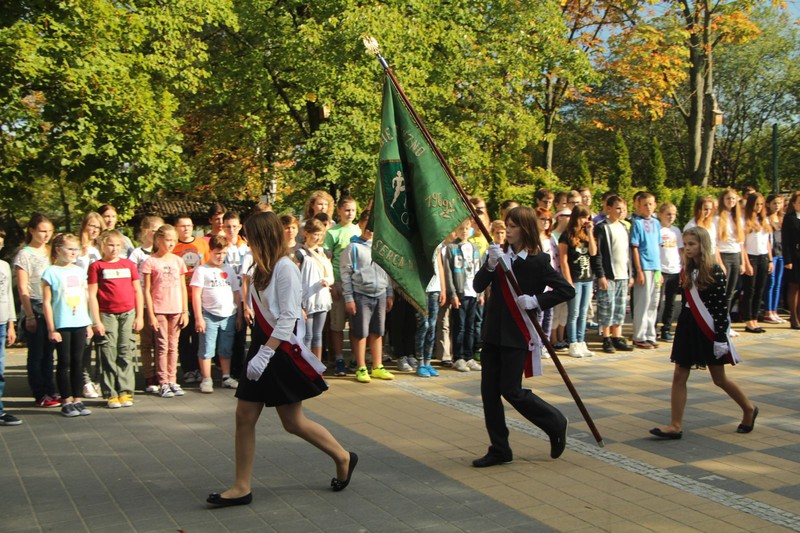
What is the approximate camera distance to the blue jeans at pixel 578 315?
11.3 meters

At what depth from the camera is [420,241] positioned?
6.47m

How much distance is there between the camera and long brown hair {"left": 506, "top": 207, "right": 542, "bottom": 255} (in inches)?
253

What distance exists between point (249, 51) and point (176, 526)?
19.7 meters

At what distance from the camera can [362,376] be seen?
32.4 feet

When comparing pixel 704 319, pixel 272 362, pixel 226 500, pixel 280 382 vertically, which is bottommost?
pixel 226 500

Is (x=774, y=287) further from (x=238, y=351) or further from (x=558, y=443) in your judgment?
(x=558, y=443)

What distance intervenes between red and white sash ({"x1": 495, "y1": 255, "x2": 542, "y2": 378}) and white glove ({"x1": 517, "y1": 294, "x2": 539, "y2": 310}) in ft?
0.19

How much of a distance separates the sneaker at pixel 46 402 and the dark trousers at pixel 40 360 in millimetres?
31

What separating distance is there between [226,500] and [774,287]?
1139cm

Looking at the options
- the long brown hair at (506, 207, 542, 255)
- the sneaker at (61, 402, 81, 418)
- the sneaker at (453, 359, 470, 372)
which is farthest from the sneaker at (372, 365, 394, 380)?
the long brown hair at (506, 207, 542, 255)

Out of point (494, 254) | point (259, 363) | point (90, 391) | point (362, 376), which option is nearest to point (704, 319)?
point (494, 254)

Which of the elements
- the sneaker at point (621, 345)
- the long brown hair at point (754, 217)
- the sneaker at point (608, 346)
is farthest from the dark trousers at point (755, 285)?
A: the sneaker at point (608, 346)

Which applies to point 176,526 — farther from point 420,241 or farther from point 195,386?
point 195,386

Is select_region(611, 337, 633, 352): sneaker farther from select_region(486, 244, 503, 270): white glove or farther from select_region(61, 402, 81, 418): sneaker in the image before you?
select_region(61, 402, 81, 418): sneaker
